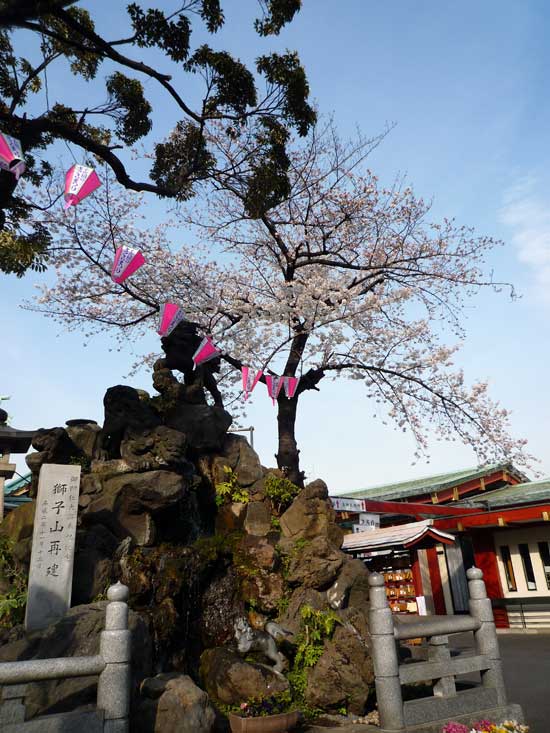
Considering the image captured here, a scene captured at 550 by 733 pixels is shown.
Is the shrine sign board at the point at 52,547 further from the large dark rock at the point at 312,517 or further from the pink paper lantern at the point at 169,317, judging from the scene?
the pink paper lantern at the point at 169,317

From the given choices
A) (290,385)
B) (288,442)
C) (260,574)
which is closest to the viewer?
(260,574)

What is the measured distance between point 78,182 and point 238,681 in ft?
30.1

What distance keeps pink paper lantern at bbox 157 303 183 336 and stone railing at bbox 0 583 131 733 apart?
9.10 meters

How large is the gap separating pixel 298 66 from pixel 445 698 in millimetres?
12697

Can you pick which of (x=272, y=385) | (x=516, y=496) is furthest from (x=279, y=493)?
(x=516, y=496)

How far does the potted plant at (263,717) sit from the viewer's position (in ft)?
25.4

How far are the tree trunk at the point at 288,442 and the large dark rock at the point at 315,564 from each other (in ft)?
17.0

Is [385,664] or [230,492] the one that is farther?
[230,492]

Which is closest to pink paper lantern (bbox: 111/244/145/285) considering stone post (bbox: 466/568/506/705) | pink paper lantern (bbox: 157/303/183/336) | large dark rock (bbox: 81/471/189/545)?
pink paper lantern (bbox: 157/303/183/336)

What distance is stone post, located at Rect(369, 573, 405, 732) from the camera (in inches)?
301

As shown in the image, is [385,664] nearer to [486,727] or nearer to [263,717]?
[486,727]

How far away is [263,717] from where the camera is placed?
7.80 meters

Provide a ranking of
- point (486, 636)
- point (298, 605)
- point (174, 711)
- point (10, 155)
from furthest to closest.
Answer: point (298, 605) → point (10, 155) → point (486, 636) → point (174, 711)

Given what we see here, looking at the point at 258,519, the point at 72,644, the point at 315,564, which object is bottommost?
the point at 72,644
